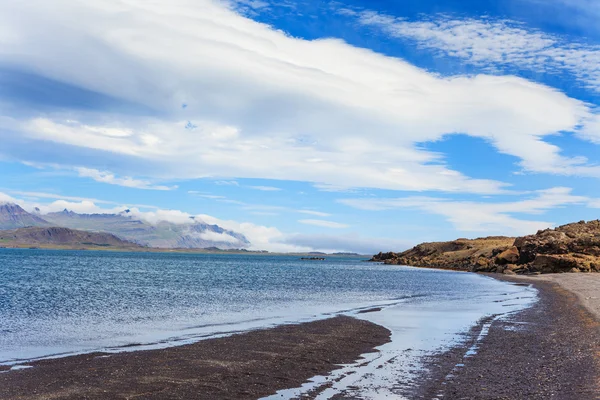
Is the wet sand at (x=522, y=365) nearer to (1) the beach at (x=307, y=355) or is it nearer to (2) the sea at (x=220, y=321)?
(1) the beach at (x=307, y=355)

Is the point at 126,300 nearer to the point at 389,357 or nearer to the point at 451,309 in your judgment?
the point at 451,309

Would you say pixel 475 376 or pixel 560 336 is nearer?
pixel 475 376

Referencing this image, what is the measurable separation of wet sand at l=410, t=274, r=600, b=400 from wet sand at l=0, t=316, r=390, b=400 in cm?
419

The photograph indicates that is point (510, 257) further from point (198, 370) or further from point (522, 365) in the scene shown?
point (198, 370)

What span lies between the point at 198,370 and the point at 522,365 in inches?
462

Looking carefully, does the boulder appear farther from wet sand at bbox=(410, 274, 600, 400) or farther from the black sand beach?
the black sand beach

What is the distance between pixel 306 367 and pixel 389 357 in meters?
3.97

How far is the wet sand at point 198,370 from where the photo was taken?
15.0 meters

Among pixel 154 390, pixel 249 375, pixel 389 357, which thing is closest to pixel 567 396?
pixel 389 357

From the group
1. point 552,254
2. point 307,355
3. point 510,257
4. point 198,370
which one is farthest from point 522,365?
point 510,257

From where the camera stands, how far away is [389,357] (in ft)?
69.2

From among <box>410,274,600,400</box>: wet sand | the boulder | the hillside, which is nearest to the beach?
<box>410,274,600,400</box>: wet sand

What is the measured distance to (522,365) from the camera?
18766mm

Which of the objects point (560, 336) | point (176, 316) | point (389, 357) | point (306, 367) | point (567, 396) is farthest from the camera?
point (176, 316)
